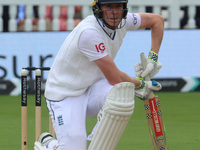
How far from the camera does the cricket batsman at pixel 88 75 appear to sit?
4.80 metres

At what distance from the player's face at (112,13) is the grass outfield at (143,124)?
177cm

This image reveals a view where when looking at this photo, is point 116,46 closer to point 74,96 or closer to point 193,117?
point 74,96

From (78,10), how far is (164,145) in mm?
6097

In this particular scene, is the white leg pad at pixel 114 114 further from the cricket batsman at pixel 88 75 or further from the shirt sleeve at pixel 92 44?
the shirt sleeve at pixel 92 44

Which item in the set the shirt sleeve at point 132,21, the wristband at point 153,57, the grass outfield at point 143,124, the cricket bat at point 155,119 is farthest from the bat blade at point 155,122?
the grass outfield at point 143,124

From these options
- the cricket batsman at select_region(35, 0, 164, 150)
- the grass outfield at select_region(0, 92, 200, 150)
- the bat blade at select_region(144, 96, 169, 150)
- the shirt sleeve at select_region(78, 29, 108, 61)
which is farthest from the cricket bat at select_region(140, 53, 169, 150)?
the grass outfield at select_region(0, 92, 200, 150)

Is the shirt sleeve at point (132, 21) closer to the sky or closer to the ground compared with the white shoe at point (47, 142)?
closer to the sky

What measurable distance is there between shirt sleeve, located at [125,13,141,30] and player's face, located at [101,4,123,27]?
32 cm

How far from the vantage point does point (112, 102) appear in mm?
4461

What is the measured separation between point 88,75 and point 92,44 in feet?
1.16

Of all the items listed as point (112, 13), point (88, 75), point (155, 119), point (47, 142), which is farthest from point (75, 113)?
point (112, 13)

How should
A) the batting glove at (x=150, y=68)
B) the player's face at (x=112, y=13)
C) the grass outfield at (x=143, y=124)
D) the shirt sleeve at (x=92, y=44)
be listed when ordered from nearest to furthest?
1. the shirt sleeve at (x=92, y=44)
2. the player's face at (x=112, y=13)
3. the batting glove at (x=150, y=68)
4. the grass outfield at (x=143, y=124)

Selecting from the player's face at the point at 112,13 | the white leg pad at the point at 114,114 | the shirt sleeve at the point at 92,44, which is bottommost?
the white leg pad at the point at 114,114

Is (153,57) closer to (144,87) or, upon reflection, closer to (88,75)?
(144,87)
